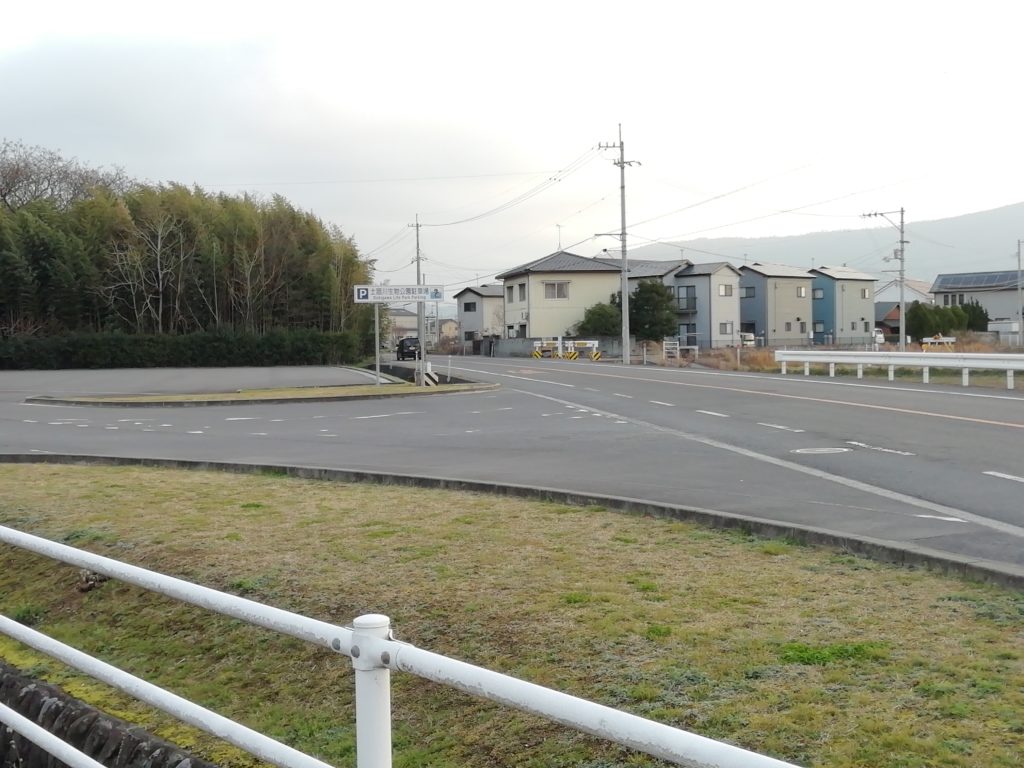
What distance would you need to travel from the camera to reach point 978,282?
10144 centimetres

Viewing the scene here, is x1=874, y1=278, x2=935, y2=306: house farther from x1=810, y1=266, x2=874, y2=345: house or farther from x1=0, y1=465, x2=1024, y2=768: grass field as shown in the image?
x1=0, y1=465, x2=1024, y2=768: grass field

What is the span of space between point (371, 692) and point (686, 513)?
5651 mm

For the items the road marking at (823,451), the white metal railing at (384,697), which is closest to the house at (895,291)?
the road marking at (823,451)

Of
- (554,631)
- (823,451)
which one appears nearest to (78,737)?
(554,631)

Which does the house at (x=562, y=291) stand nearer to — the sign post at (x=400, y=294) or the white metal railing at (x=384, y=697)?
the sign post at (x=400, y=294)

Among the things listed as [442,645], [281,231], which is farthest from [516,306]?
[442,645]

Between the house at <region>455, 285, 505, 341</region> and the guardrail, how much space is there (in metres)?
64.8

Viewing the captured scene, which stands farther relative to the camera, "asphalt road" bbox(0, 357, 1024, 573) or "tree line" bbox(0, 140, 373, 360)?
"tree line" bbox(0, 140, 373, 360)

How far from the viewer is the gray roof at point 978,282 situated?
9800cm

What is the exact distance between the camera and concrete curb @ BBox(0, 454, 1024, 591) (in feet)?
18.9

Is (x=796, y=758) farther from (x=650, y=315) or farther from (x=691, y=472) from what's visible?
(x=650, y=315)

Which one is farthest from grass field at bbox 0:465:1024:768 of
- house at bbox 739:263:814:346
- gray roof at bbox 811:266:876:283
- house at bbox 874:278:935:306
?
house at bbox 874:278:935:306

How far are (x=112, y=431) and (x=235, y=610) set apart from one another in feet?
54.4

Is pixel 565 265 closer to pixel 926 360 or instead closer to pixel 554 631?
pixel 926 360
